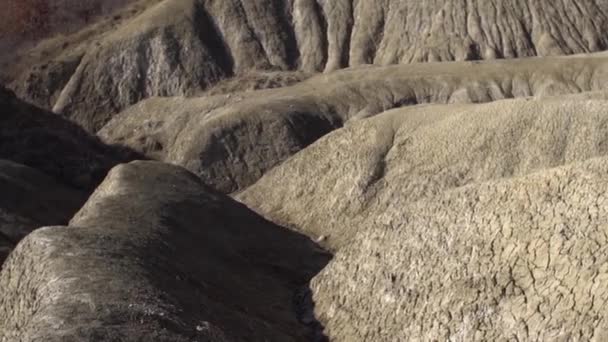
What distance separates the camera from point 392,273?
83.8ft

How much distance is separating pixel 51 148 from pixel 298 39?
37.3m

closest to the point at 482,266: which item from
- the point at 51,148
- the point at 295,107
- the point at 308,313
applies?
the point at 308,313

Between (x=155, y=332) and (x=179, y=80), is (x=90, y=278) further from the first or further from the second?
(x=179, y=80)

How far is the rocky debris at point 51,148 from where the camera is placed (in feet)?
176

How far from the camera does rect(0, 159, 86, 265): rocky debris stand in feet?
118

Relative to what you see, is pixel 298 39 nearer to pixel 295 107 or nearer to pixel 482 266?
pixel 295 107

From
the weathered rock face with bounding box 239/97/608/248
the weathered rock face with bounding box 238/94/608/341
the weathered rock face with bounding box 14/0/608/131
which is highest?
the weathered rock face with bounding box 238/94/608/341

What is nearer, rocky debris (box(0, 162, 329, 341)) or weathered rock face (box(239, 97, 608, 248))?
rocky debris (box(0, 162, 329, 341))

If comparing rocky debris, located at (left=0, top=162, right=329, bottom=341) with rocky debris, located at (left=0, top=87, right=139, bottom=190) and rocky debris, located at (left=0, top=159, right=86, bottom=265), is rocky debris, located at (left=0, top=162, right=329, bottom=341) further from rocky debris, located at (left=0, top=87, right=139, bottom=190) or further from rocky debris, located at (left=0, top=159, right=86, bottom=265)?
rocky debris, located at (left=0, top=87, right=139, bottom=190)

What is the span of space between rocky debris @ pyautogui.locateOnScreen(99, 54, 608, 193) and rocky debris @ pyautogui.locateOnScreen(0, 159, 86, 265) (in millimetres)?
11078

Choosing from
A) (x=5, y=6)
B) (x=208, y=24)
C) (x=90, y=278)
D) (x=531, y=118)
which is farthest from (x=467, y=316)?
(x=5, y=6)

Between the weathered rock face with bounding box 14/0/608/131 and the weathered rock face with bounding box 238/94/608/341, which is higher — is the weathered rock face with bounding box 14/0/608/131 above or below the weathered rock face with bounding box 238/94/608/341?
below

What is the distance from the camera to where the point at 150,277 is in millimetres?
24625

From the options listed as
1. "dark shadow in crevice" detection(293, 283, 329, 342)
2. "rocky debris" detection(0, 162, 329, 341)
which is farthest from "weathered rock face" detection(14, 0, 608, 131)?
"dark shadow in crevice" detection(293, 283, 329, 342)
